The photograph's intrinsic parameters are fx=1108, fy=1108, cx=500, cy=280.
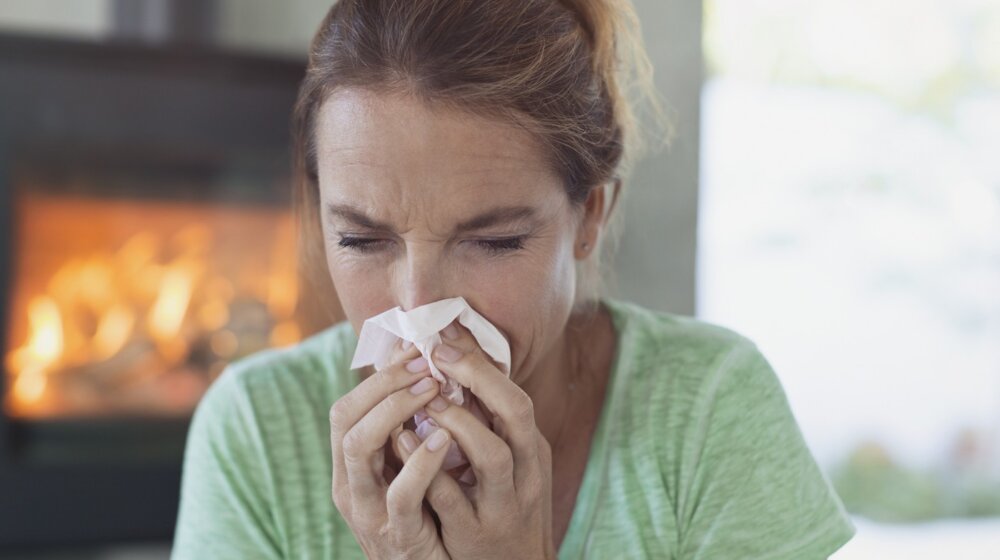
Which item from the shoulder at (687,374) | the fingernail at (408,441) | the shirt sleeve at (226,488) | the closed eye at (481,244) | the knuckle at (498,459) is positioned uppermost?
the closed eye at (481,244)

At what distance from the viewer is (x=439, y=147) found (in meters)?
0.96

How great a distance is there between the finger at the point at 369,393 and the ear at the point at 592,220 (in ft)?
0.79

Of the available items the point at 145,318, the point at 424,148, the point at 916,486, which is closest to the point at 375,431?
the point at 424,148

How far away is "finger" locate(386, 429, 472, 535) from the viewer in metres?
0.96

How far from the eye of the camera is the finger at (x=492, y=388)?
0.98 meters

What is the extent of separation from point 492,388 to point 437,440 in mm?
66

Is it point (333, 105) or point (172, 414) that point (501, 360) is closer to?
point (333, 105)

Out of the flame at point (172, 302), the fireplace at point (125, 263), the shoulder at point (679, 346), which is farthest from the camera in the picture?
the flame at point (172, 302)

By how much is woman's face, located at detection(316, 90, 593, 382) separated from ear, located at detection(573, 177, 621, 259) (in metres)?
0.07

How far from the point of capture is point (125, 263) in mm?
2244

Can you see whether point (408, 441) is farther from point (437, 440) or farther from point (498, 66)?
point (498, 66)

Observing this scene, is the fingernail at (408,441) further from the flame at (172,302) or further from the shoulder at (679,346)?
the flame at (172,302)

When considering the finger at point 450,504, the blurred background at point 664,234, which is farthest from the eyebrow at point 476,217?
the blurred background at point 664,234

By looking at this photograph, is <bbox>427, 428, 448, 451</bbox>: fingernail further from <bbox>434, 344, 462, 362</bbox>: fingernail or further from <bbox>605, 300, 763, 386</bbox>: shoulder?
<bbox>605, 300, 763, 386</bbox>: shoulder
